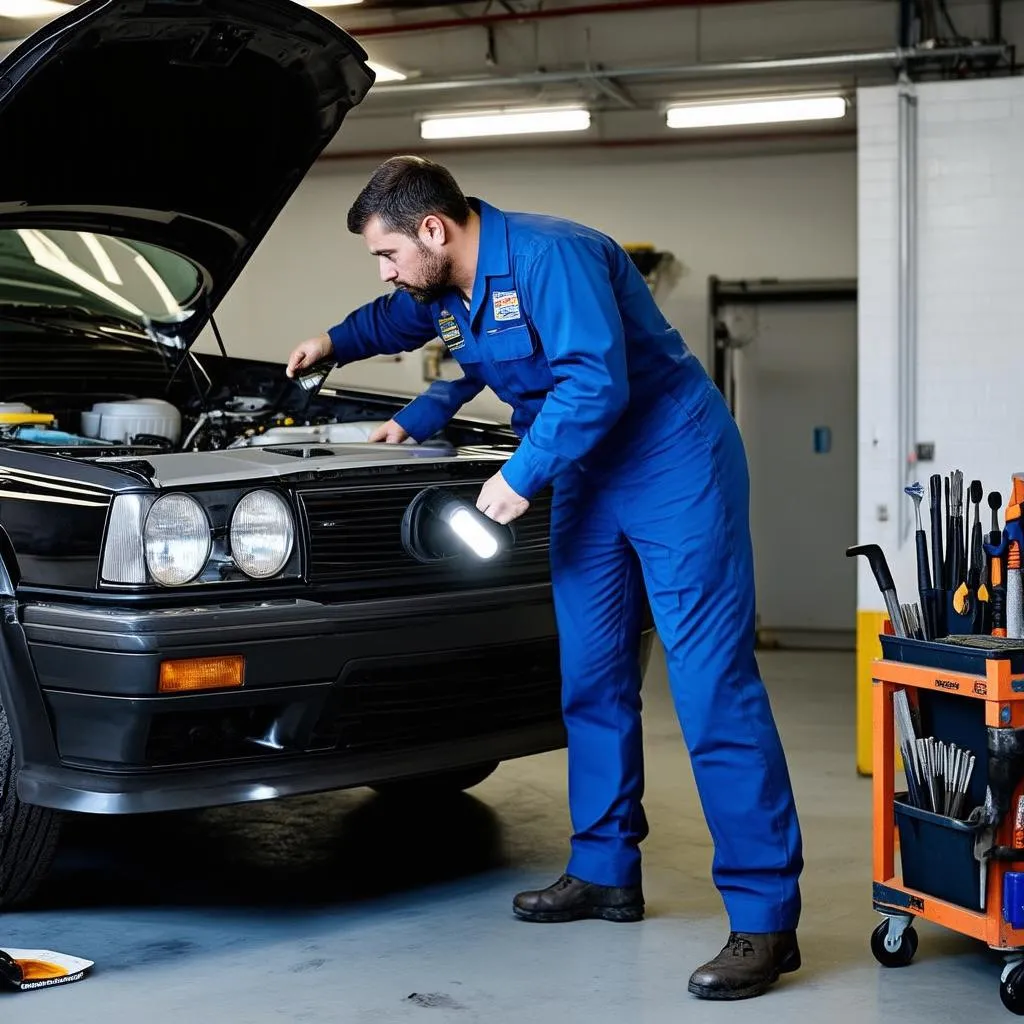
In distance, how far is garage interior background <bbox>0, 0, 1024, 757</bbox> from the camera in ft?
24.1

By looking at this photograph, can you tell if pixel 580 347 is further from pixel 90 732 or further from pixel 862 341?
pixel 862 341

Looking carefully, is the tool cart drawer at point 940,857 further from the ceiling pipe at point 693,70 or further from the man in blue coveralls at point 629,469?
the ceiling pipe at point 693,70

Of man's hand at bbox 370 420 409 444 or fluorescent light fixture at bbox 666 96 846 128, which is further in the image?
fluorescent light fixture at bbox 666 96 846 128

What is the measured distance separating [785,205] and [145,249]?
518 centimetres

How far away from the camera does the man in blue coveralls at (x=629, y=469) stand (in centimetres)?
247

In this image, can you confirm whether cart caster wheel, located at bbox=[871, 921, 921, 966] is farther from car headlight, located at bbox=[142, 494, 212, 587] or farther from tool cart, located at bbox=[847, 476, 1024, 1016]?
car headlight, located at bbox=[142, 494, 212, 587]

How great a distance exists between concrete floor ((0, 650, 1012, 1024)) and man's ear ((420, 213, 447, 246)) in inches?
51.5

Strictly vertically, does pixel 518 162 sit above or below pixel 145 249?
above

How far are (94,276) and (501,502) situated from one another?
1654 mm

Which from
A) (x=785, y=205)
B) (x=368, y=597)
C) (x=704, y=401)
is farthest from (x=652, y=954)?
(x=785, y=205)

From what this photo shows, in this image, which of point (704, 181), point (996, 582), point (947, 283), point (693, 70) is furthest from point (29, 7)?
point (996, 582)

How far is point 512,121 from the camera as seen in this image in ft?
24.1

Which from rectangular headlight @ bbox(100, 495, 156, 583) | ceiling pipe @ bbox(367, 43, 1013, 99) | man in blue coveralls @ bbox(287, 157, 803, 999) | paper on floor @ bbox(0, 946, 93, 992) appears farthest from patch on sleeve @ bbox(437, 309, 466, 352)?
ceiling pipe @ bbox(367, 43, 1013, 99)

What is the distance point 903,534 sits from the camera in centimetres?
453
